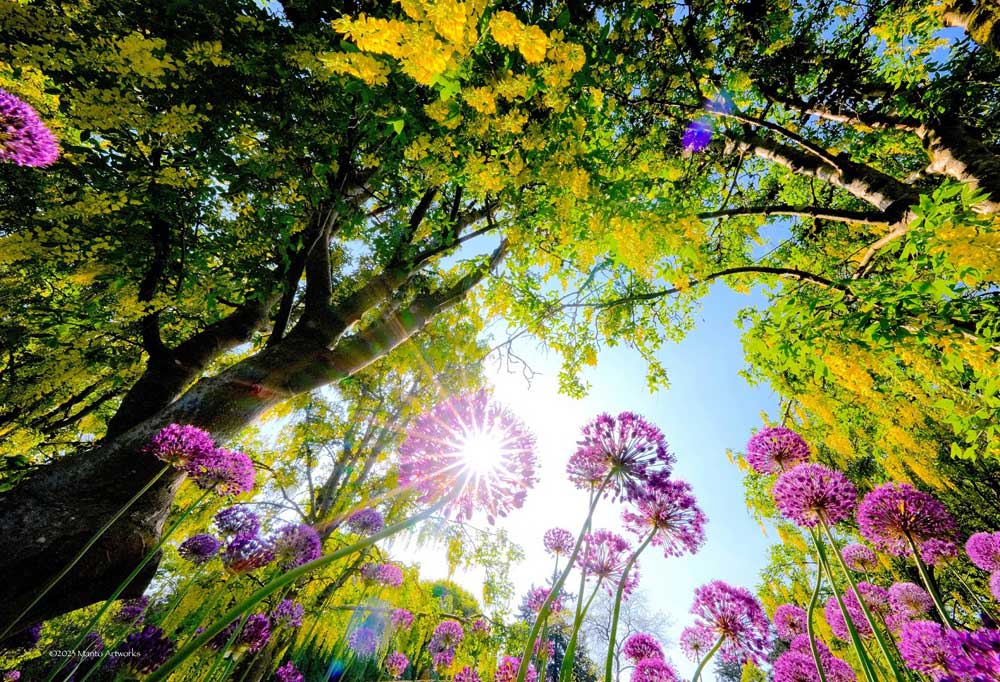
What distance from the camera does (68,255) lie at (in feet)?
13.0

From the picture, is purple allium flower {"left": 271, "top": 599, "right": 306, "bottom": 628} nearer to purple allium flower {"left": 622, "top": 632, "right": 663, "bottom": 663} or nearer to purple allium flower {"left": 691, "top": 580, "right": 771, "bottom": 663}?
purple allium flower {"left": 622, "top": 632, "right": 663, "bottom": 663}

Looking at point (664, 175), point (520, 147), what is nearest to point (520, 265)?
point (520, 147)

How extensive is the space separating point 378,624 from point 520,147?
1061 cm

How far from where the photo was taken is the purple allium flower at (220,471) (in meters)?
2.33

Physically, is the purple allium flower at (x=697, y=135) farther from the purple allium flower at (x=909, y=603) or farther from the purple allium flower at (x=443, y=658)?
the purple allium flower at (x=443, y=658)

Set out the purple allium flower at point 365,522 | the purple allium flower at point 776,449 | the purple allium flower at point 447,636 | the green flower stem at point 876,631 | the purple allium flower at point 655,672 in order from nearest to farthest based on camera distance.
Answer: the green flower stem at point 876,631, the purple allium flower at point 776,449, the purple allium flower at point 655,672, the purple allium flower at point 365,522, the purple allium flower at point 447,636

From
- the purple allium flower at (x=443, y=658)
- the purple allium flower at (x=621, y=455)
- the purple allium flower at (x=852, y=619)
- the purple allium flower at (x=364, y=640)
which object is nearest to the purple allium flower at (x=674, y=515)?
the purple allium flower at (x=621, y=455)


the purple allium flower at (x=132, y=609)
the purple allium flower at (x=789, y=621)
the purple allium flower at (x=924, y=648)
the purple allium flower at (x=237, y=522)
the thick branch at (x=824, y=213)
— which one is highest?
the thick branch at (x=824, y=213)

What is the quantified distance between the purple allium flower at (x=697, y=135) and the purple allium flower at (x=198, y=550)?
7186 millimetres

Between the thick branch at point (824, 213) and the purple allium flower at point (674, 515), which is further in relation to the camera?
the thick branch at point (824, 213)

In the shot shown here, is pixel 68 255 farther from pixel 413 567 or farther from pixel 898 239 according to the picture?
pixel 898 239

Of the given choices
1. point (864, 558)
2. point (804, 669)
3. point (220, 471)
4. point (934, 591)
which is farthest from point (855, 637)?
point (220, 471)

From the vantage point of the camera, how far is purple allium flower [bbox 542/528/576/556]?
116 inches

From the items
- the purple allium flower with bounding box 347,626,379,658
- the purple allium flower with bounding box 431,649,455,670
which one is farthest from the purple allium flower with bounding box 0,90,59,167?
the purple allium flower with bounding box 347,626,379,658
